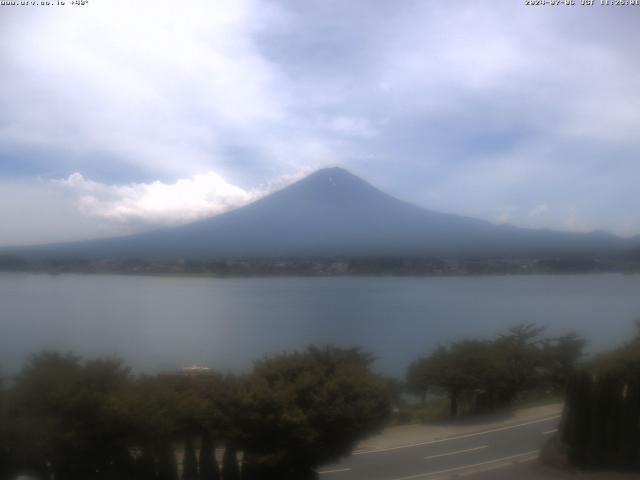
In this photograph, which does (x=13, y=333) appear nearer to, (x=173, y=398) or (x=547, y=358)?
(x=173, y=398)

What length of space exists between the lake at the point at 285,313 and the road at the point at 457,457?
1765mm

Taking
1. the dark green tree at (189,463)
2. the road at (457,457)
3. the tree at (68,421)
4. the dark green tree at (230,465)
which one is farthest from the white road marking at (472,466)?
the tree at (68,421)

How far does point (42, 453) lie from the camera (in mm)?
5520

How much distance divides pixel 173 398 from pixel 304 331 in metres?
6.26

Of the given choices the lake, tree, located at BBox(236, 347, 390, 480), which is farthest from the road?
the lake

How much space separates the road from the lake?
5.79ft

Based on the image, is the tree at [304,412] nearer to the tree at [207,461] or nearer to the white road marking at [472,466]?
the tree at [207,461]

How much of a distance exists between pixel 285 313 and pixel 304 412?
29.4ft

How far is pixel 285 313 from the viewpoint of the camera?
15.6 metres

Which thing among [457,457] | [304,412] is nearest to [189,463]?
[304,412]

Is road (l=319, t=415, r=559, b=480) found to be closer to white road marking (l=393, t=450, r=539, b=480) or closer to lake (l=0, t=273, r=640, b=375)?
white road marking (l=393, t=450, r=539, b=480)

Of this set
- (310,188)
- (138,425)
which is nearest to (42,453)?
(138,425)

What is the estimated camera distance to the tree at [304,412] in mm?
6488

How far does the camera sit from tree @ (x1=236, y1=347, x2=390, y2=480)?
21.3 feet
